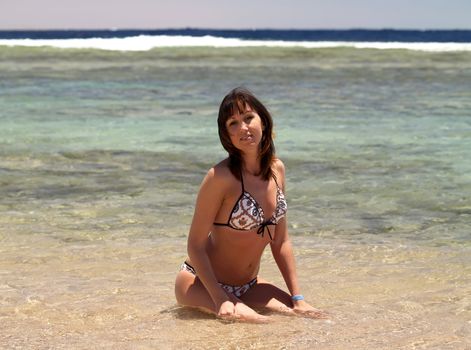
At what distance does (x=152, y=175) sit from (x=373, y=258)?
3599 mm

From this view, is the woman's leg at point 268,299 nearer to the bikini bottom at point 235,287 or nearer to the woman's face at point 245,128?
the bikini bottom at point 235,287

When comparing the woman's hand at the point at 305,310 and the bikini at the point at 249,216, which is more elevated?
the bikini at the point at 249,216

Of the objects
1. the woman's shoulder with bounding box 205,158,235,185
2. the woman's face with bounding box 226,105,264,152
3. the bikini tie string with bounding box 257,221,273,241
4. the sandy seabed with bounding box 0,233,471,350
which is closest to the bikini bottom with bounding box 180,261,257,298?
the sandy seabed with bounding box 0,233,471,350

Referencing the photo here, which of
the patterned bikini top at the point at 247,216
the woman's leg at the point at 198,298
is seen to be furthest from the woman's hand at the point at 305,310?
the patterned bikini top at the point at 247,216

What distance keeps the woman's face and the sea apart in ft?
3.03

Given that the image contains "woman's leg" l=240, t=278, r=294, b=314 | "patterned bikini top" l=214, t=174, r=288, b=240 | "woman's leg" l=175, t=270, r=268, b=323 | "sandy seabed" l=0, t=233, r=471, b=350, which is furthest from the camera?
"woman's leg" l=240, t=278, r=294, b=314

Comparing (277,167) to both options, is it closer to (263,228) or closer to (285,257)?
(263,228)

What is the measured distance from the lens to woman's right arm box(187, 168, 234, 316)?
4.32 metres

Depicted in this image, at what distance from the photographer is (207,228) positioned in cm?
434

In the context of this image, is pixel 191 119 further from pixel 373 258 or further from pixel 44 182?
pixel 373 258

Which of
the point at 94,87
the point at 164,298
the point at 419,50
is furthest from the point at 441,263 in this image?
the point at 419,50

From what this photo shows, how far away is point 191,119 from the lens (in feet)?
45.3

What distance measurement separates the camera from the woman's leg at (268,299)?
4.51 meters

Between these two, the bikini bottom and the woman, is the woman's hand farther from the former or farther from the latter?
the bikini bottom
